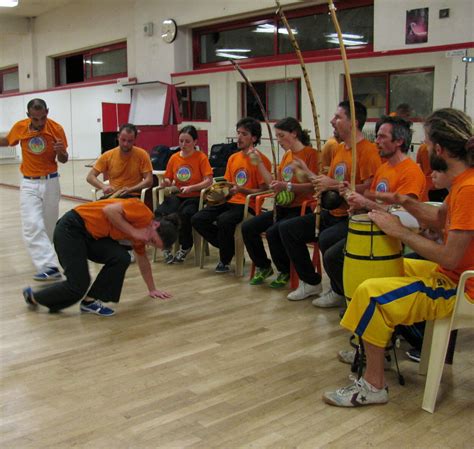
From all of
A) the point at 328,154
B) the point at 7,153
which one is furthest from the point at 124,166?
the point at 7,153

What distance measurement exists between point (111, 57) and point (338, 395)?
9.26 meters

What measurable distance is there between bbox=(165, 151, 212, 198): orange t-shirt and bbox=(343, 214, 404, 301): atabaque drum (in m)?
2.65

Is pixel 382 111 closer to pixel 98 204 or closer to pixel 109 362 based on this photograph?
Answer: pixel 98 204

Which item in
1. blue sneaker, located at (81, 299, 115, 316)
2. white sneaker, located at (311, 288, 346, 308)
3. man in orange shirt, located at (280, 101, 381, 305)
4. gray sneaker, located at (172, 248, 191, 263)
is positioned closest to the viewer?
man in orange shirt, located at (280, 101, 381, 305)

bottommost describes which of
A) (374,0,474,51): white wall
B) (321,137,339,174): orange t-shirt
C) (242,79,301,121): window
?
(321,137,339,174): orange t-shirt

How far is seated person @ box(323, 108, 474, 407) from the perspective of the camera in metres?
2.43

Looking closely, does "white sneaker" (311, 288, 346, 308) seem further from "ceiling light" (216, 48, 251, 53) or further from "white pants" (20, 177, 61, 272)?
"ceiling light" (216, 48, 251, 53)

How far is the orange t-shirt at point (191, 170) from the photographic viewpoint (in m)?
5.30

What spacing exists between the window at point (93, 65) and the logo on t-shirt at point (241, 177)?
5943mm

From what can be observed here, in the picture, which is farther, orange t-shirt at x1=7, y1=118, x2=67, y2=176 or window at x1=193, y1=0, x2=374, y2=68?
window at x1=193, y1=0, x2=374, y2=68

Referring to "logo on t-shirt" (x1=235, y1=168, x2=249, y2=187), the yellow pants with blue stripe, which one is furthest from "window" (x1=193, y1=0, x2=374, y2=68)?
the yellow pants with blue stripe

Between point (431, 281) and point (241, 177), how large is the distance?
8.44 feet

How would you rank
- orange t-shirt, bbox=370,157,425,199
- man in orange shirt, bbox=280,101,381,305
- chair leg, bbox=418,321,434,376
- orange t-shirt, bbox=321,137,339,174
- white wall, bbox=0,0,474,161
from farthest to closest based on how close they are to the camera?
white wall, bbox=0,0,474,161, orange t-shirt, bbox=321,137,339,174, man in orange shirt, bbox=280,101,381,305, orange t-shirt, bbox=370,157,425,199, chair leg, bbox=418,321,434,376

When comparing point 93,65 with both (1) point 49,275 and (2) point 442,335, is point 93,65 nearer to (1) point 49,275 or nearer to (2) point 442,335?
(1) point 49,275
